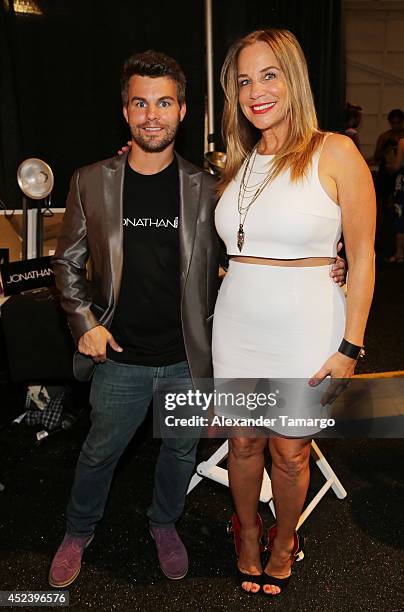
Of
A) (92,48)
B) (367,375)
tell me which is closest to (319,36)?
(92,48)

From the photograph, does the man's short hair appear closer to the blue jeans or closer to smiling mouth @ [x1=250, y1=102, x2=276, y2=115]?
smiling mouth @ [x1=250, y1=102, x2=276, y2=115]

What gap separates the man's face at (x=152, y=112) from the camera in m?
1.69

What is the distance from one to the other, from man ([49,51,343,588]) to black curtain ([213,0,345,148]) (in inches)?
125

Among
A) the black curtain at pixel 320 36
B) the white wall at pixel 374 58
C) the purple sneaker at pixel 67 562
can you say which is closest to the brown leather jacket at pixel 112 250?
the purple sneaker at pixel 67 562

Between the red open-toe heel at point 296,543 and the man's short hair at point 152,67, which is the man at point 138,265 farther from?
the red open-toe heel at point 296,543

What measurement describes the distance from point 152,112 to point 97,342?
0.72 m

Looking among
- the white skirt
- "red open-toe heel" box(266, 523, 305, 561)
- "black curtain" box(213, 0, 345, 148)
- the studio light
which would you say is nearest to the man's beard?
the white skirt

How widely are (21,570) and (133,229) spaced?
130 centimetres

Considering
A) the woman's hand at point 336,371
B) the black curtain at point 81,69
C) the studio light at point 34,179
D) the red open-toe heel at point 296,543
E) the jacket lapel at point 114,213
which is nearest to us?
the woman's hand at point 336,371

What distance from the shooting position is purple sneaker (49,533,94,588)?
1.94 metres

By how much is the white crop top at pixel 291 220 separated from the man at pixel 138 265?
0.68ft

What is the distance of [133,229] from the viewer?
1.74m

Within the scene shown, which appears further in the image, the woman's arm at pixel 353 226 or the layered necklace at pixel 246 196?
the layered necklace at pixel 246 196

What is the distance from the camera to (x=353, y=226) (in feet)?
5.01
